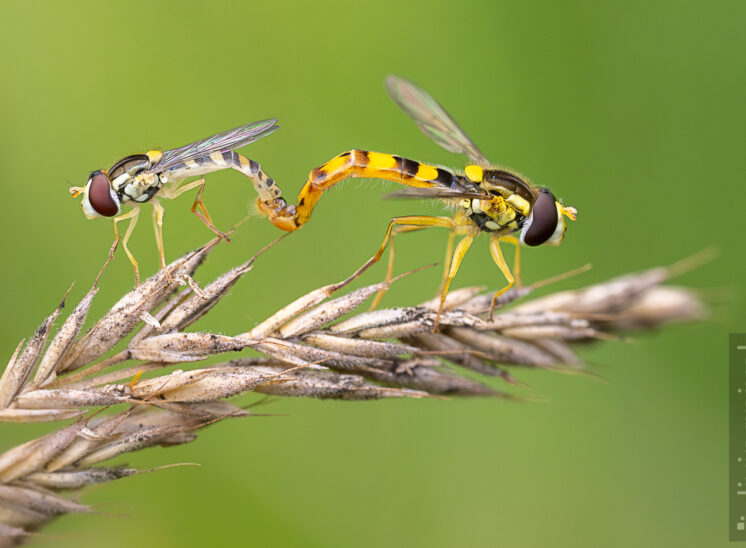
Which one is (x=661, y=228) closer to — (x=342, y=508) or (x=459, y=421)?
(x=459, y=421)

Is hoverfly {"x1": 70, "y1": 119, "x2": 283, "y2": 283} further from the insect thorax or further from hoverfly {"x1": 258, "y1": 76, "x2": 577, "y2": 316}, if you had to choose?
the insect thorax

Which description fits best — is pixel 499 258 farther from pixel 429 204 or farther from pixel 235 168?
pixel 235 168

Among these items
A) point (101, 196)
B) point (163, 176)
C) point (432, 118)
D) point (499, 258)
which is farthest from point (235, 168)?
point (499, 258)

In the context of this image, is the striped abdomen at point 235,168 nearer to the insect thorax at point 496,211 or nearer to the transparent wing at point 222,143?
the transparent wing at point 222,143

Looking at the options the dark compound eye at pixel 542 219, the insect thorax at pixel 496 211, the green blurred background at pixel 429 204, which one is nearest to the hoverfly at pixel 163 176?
the green blurred background at pixel 429 204

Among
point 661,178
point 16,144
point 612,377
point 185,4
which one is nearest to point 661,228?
point 661,178
